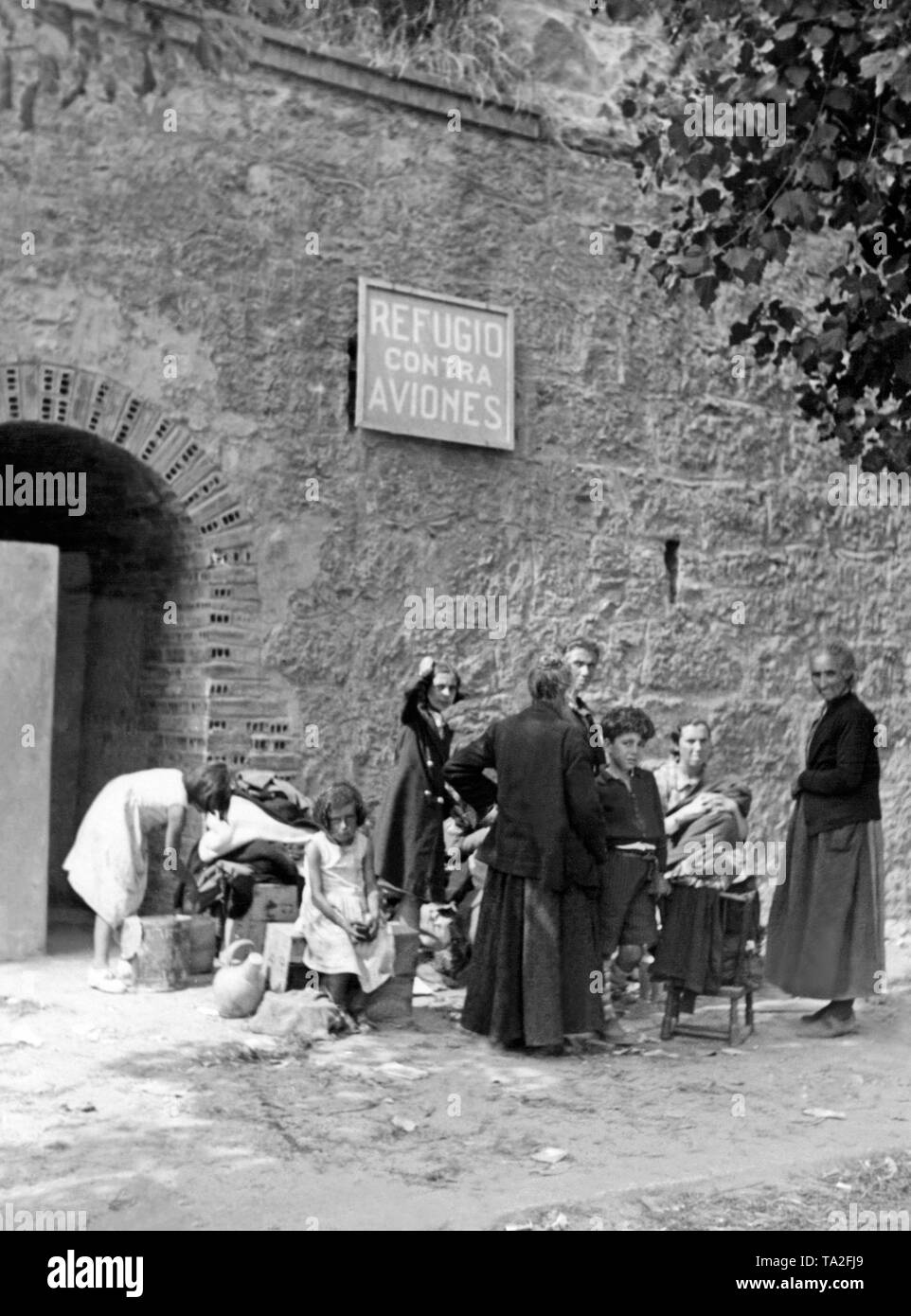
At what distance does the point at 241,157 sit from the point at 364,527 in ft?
6.73

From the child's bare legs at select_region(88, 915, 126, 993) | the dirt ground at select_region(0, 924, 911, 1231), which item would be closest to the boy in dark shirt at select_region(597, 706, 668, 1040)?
the dirt ground at select_region(0, 924, 911, 1231)

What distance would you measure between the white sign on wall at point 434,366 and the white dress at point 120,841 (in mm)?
2391

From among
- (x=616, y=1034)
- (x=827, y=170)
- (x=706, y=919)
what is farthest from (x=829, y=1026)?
(x=827, y=170)

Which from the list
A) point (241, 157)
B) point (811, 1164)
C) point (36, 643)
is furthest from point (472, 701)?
point (811, 1164)

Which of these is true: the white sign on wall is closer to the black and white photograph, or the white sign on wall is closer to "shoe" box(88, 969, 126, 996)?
the black and white photograph

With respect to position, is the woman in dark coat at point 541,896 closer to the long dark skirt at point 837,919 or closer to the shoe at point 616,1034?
the shoe at point 616,1034

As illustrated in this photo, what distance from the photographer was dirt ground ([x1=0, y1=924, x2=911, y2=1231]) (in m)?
4.25

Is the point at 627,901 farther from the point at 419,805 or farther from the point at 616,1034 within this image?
the point at 419,805

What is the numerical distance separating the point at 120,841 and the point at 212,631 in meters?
1.35

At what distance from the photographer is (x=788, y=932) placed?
6.86 metres

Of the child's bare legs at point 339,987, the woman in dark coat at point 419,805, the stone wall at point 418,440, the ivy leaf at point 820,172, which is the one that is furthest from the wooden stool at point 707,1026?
the ivy leaf at point 820,172

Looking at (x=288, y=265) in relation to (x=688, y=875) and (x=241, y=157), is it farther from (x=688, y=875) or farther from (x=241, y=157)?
(x=688, y=875)

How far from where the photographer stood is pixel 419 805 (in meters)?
7.68

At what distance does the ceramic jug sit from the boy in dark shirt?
1.48 metres
